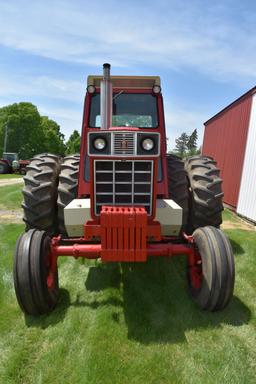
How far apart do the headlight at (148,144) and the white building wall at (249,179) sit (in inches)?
232

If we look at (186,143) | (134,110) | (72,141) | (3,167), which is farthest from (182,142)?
(134,110)

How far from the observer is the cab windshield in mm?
4543

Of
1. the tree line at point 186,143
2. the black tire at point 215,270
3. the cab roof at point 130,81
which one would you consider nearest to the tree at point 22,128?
the cab roof at point 130,81

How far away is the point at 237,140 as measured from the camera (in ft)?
33.3

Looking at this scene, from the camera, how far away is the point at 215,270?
3207 millimetres

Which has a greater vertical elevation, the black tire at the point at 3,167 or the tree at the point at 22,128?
the tree at the point at 22,128

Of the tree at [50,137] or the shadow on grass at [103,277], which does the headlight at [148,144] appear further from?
the tree at [50,137]

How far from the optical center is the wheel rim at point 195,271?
365cm

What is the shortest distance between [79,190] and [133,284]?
4.47ft

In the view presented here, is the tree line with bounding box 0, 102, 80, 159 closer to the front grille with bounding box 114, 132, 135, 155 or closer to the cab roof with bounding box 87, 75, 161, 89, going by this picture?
the cab roof with bounding box 87, 75, 161, 89

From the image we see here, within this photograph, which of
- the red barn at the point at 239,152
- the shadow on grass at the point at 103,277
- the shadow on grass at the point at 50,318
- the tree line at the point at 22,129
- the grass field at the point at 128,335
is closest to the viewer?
the grass field at the point at 128,335

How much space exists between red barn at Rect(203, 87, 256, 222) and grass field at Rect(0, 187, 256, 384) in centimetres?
486

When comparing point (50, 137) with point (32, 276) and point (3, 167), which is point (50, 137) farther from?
point (32, 276)

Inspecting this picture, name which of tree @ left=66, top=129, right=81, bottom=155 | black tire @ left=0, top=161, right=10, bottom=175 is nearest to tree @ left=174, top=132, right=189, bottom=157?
tree @ left=66, top=129, right=81, bottom=155
